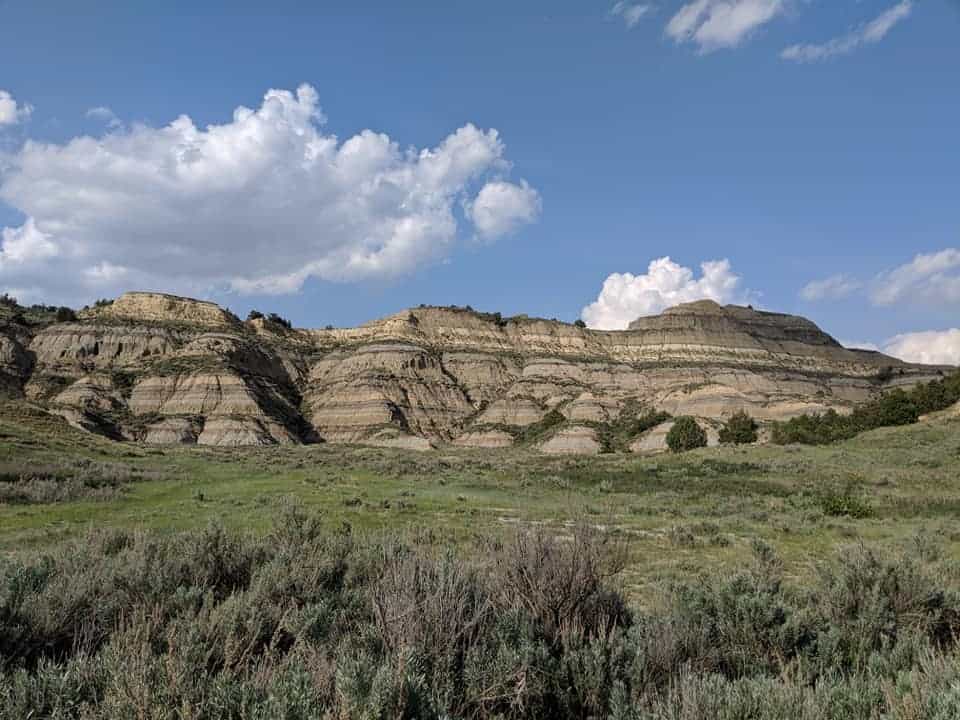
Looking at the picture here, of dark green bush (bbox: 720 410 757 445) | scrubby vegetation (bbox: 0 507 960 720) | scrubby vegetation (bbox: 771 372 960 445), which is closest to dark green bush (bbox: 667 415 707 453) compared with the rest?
dark green bush (bbox: 720 410 757 445)

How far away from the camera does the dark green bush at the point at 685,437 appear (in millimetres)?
63775

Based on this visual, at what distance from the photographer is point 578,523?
577cm

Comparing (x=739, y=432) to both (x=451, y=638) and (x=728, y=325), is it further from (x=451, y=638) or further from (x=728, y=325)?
(x=451, y=638)

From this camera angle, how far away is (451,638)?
4375 mm

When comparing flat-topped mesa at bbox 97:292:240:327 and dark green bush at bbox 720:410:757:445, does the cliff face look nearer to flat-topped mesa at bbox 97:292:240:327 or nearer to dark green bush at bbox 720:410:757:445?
flat-topped mesa at bbox 97:292:240:327

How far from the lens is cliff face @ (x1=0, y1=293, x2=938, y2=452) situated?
80.7m

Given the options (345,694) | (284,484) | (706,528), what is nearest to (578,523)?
(345,694)

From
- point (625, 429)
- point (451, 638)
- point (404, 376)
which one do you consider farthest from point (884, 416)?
point (451, 638)

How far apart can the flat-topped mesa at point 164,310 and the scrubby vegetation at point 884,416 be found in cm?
8562

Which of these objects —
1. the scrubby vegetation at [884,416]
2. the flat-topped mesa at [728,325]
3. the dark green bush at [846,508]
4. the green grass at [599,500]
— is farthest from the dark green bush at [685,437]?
the flat-topped mesa at [728,325]

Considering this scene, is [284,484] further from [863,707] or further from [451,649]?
[863,707]

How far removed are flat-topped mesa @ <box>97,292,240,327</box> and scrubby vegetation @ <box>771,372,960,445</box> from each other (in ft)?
281

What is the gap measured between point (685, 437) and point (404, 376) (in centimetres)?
4857

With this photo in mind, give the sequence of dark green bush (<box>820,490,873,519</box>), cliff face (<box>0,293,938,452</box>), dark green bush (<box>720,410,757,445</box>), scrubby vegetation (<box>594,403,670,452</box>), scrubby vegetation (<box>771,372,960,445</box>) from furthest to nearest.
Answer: cliff face (<box>0,293,938,452</box>) → scrubby vegetation (<box>594,403,670,452</box>) → dark green bush (<box>720,410,757,445</box>) → scrubby vegetation (<box>771,372,960,445</box>) → dark green bush (<box>820,490,873,519</box>)
